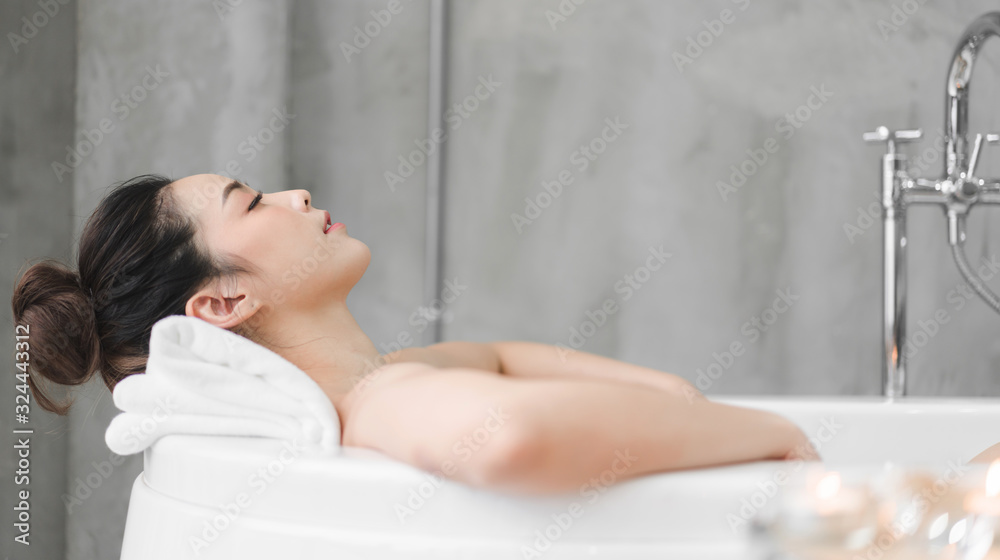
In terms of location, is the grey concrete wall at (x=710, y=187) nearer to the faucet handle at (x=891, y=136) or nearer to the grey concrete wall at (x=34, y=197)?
the faucet handle at (x=891, y=136)

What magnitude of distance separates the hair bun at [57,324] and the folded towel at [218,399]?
0.16m

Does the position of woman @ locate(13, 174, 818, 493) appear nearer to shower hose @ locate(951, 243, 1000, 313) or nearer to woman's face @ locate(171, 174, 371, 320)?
woman's face @ locate(171, 174, 371, 320)

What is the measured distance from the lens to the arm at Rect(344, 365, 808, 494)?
489mm

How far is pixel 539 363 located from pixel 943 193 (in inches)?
29.3

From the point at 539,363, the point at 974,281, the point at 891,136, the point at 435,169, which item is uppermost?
the point at 891,136

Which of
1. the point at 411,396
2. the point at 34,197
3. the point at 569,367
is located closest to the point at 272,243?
the point at 411,396

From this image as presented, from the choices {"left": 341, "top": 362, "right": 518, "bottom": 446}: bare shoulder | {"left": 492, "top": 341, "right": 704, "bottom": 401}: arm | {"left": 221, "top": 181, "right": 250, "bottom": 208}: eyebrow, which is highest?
{"left": 221, "top": 181, "right": 250, "bottom": 208}: eyebrow

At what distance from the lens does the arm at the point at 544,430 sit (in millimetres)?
489

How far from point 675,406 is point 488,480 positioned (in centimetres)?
17

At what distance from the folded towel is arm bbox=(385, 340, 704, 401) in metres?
0.33

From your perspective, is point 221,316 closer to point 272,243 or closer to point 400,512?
point 272,243

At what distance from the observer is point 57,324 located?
81 cm

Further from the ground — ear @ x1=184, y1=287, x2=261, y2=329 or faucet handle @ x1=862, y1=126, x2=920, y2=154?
faucet handle @ x1=862, y1=126, x2=920, y2=154

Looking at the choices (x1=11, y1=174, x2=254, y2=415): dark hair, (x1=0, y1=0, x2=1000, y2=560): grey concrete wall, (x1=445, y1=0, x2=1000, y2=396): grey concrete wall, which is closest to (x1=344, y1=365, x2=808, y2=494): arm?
(x1=11, y1=174, x2=254, y2=415): dark hair
